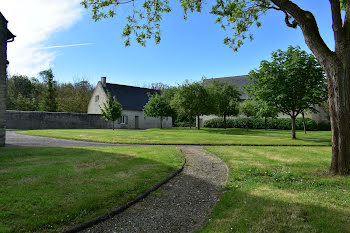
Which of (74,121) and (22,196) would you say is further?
(74,121)

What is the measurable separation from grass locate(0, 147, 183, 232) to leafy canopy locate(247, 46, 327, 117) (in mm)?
13334

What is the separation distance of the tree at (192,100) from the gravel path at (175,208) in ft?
77.5

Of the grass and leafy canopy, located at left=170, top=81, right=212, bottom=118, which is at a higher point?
leafy canopy, located at left=170, top=81, right=212, bottom=118

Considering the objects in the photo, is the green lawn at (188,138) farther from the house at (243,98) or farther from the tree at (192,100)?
the house at (243,98)

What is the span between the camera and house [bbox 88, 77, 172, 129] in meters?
39.5

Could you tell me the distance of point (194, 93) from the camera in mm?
31031

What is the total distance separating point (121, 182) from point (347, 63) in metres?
6.76

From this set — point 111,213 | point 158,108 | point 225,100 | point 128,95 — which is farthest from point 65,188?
point 128,95

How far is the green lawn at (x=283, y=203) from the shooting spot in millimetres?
3578

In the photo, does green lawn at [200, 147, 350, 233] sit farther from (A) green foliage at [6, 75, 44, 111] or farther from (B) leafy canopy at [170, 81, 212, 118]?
(A) green foliage at [6, 75, 44, 111]

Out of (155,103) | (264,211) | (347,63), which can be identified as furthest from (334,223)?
(155,103)

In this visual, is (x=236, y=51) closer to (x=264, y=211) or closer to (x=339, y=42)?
(x=339, y=42)

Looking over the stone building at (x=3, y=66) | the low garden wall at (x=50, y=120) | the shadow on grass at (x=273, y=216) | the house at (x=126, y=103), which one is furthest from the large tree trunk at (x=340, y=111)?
the house at (x=126, y=103)

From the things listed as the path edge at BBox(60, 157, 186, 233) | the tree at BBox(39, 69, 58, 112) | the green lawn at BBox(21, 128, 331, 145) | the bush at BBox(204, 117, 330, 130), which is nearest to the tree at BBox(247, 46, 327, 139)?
the green lawn at BBox(21, 128, 331, 145)
